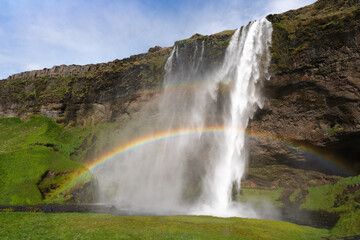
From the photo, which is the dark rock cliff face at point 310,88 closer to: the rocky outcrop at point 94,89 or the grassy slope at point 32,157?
the rocky outcrop at point 94,89

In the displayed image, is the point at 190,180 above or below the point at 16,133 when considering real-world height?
below

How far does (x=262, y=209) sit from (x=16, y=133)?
76278 millimetres

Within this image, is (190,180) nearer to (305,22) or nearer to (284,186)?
(284,186)

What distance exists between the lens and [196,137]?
187ft

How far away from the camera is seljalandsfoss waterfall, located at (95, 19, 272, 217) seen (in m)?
47.8

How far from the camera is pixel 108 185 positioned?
5662 cm

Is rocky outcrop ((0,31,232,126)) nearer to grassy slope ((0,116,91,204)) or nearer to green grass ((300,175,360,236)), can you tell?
grassy slope ((0,116,91,204))

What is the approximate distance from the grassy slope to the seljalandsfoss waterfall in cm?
1238

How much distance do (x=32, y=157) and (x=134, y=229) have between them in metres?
38.9

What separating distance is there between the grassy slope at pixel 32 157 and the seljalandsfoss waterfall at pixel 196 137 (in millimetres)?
12383

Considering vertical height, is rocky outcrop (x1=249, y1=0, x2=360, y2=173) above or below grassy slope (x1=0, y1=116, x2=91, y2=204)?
above

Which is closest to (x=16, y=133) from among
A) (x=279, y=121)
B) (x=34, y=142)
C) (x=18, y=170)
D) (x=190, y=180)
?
(x=34, y=142)

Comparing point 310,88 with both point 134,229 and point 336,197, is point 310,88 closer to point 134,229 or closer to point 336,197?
point 336,197

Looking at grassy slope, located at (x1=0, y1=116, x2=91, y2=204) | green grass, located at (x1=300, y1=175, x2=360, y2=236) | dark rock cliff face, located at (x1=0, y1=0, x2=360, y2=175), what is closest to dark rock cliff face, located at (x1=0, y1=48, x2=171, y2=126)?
grassy slope, located at (x1=0, y1=116, x2=91, y2=204)
